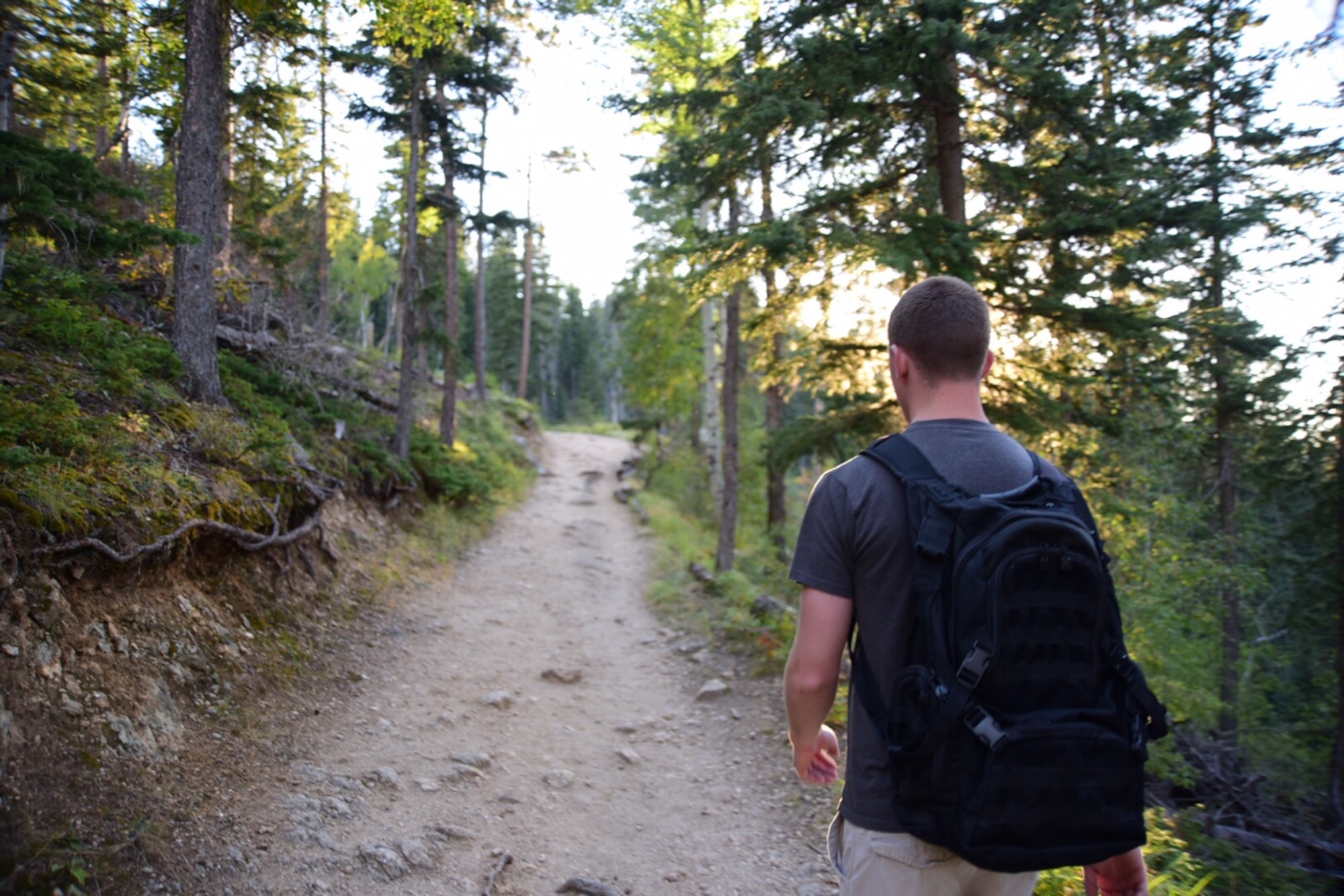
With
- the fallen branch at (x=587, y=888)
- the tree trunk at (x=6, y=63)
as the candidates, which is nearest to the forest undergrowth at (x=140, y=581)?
the tree trunk at (x=6, y=63)

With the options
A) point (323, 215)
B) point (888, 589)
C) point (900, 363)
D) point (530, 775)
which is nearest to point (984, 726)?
point (888, 589)

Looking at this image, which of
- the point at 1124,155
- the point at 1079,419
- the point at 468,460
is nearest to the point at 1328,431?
the point at 1079,419

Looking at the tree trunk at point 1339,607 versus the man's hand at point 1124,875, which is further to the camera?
the tree trunk at point 1339,607

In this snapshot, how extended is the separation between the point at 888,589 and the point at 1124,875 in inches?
37.6

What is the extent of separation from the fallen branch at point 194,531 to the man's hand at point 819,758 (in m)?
4.41

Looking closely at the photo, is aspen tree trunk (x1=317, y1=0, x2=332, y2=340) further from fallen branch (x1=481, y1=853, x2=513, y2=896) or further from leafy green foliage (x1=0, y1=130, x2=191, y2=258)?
fallen branch (x1=481, y1=853, x2=513, y2=896)

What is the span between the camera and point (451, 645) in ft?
28.8

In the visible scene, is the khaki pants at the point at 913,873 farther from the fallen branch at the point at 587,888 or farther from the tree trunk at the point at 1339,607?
the tree trunk at the point at 1339,607

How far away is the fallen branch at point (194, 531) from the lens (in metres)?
4.60

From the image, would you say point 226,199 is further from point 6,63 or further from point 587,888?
point 587,888

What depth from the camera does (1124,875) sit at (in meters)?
2.01

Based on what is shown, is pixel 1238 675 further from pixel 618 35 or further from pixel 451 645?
pixel 618 35

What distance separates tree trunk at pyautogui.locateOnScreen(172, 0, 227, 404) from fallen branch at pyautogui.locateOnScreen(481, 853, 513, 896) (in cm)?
574

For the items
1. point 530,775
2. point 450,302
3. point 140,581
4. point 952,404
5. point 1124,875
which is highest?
point 450,302
